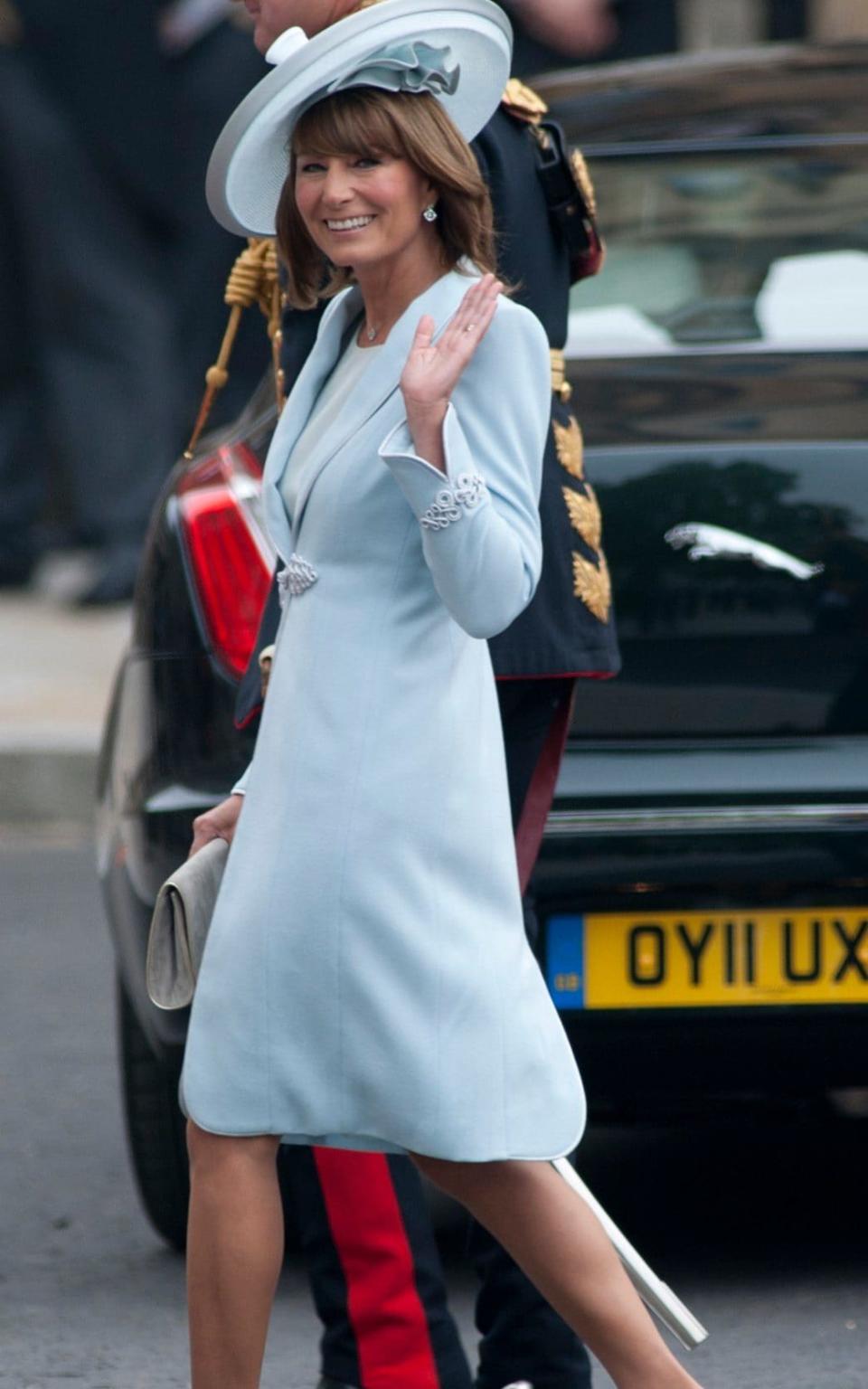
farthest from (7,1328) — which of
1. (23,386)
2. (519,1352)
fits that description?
(23,386)

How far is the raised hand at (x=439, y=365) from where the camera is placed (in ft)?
7.98

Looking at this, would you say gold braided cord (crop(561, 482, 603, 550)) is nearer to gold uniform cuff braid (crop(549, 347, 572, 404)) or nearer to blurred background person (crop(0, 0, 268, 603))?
gold uniform cuff braid (crop(549, 347, 572, 404))

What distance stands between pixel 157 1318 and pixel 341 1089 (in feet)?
3.79

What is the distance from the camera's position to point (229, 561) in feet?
11.4

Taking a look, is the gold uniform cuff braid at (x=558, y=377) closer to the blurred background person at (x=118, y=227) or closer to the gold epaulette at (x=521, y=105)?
the gold epaulette at (x=521, y=105)

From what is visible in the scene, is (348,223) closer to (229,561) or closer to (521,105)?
(521,105)

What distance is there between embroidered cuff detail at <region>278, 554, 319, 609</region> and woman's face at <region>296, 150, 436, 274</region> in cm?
26

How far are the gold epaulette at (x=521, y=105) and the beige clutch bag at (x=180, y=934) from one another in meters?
0.80

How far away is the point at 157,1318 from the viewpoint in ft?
11.8

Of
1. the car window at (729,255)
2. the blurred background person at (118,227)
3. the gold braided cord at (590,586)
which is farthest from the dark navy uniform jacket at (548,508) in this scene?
the blurred background person at (118,227)

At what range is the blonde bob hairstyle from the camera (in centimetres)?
253

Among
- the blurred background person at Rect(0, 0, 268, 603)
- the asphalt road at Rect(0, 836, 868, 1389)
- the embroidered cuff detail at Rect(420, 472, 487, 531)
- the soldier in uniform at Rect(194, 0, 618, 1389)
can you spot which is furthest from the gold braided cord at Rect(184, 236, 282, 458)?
the blurred background person at Rect(0, 0, 268, 603)

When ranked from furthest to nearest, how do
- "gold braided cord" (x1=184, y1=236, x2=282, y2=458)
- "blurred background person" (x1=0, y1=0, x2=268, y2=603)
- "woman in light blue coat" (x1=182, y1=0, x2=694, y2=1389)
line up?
1. "blurred background person" (x1=0, y1=0, x2=268, y2=603)
2. "gold braided cord" (x1=184, y1=236, x2=282, y2=458)
3. "woman in light blue coat" (x1=182, y1=0, x2=694, y2=1389)

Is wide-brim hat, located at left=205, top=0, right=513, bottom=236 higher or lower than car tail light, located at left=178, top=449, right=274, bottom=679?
higher
